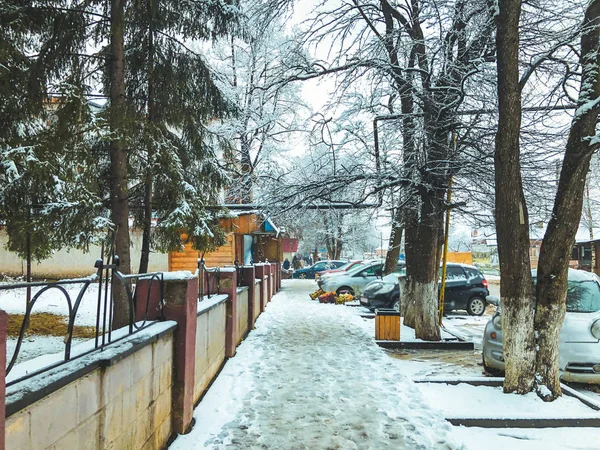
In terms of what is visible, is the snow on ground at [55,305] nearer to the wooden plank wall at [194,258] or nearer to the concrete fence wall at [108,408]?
the wooden plank wall at [194,258]

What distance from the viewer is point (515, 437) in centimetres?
457

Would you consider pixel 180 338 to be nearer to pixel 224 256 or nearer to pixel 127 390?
pixel 127 390

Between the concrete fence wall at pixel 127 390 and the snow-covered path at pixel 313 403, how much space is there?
1.42ft

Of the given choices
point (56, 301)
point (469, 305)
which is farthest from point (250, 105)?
point (469, 305)

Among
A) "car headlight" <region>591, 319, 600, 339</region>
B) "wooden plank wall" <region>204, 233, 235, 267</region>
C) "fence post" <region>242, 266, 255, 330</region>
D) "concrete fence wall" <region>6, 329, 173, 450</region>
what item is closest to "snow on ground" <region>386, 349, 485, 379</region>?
"car headlight" <region>591, 319, 600, 339</region>

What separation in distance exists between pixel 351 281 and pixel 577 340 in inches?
476

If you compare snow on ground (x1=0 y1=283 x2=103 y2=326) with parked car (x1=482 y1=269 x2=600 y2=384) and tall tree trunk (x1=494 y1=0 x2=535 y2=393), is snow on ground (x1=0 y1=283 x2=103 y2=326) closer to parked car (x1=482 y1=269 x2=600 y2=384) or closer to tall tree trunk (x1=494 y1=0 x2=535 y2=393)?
parked car (x1=482 y1=269 x2=600 y2=384)

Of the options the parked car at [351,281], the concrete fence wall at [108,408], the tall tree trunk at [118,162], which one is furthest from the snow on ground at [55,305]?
the concrete fence wall at [108,408]

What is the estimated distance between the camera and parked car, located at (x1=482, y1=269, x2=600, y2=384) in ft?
20.2

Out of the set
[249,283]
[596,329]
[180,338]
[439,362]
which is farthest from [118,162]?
[596,329]

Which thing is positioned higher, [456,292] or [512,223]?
[512,223]

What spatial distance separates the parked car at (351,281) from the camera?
59.3ft

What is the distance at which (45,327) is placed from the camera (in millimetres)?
11148

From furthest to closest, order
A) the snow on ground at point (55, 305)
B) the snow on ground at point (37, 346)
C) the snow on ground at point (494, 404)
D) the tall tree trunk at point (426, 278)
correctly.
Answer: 1. the snow on ground at point (55, 305)
2. the tall tree trunk at point (426, 278)
3. the snow on ground at point (37, 346)
4. the snow on ground at point (494, 404)
